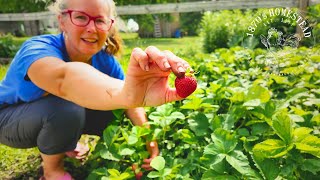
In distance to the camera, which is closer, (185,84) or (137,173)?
(185,84)

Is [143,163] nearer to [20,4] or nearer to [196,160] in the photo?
[196,160]

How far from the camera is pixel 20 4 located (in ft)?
46.3

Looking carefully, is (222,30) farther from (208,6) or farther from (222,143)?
(222,143)

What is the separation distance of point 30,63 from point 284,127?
106 centimetres

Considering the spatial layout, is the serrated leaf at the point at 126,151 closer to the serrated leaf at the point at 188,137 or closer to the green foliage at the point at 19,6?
the serrated leaf at the point at 188,137

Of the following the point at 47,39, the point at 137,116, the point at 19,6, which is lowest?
the point at 19,6

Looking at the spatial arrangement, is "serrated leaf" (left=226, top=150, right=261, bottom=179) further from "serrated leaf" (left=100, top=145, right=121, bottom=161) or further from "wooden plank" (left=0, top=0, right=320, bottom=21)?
"wooden plank" (left=0, top=0, right=320, bottom=21)

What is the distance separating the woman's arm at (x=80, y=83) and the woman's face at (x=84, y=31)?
21 centimetres

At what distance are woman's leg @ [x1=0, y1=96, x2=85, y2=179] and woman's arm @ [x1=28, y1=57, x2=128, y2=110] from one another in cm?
27

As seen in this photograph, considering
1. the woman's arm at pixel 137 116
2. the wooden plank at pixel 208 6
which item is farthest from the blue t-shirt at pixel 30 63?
the wooden plank at pixel 208 6

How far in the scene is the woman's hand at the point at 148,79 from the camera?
0.97m

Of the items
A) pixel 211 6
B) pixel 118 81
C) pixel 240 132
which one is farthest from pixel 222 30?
pixel 118 81

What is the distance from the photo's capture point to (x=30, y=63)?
1.49m

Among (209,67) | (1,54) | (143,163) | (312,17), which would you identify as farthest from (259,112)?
(1,54)
